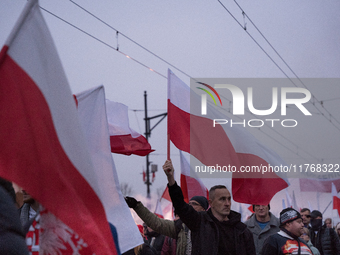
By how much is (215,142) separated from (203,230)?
1914 millimetres

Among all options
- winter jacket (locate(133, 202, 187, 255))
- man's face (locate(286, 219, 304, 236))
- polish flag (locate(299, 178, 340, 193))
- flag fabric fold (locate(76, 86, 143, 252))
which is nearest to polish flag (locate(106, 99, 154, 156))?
Result: flag fabric fold (locate(76, 86, 143, 252))

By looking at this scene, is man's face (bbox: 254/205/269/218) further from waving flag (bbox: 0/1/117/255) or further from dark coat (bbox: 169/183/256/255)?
waving flag (bbox: 0/1/117/255)

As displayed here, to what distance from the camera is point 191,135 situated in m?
5.94

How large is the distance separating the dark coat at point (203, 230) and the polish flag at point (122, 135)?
7.23 ft

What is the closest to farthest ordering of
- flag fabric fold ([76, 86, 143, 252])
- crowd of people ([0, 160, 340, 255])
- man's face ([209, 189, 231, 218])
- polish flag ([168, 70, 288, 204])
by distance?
Answer: flag fabric fold ([76, 86, 143, 252])
crowd of people ([0, 160, 340, 255])
man's face ([209, 189, 231, 218])
polish flag ([168, 70, 288, 204])

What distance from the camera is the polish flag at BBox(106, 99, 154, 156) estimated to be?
655cm

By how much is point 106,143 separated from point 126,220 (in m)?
0.99

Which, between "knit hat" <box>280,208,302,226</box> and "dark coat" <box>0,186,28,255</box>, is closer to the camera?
"dark coat" <box>0,186,28,255</box>

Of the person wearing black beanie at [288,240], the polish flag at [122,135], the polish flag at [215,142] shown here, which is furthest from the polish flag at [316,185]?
the person wearing black beanie at [288,240]

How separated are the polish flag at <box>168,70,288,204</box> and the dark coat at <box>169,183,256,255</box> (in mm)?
1373

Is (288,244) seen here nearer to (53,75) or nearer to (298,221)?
(298,221)

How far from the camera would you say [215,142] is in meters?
6.14

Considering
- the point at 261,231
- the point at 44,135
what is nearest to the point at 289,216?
the point at 261,231

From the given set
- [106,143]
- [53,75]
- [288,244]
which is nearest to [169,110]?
[106,143]
